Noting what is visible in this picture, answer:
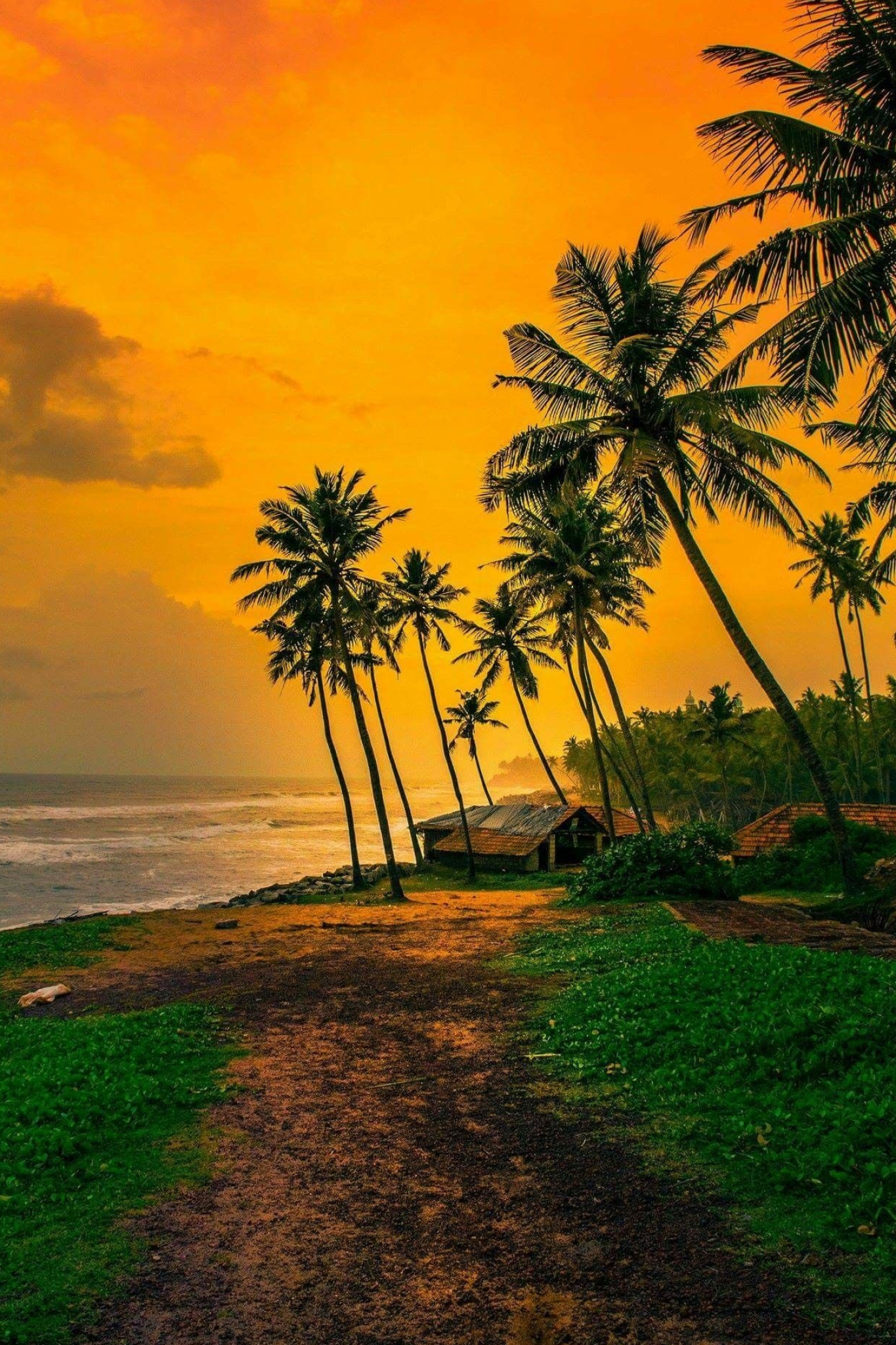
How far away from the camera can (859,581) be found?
41.7 metres

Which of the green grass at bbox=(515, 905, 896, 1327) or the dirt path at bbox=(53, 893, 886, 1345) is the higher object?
the green grass at bbox=(515, 905, 896, 1327)

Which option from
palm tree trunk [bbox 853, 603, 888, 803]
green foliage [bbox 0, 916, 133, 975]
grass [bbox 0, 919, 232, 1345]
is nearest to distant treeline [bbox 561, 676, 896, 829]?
palm tree trunk [bbox 853, 603, 888, 803]

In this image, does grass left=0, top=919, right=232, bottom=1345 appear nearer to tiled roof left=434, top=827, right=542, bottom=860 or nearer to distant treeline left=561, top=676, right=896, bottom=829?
tiled roof left=434, top=827, right=542, bottom=860

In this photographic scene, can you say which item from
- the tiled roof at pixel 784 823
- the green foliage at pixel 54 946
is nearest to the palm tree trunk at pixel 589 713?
the tiled roof at pixel 784 823

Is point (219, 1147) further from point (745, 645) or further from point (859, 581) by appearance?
point (859, 581)

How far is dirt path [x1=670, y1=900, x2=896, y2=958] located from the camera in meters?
12.1

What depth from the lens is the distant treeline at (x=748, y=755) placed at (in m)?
51.3

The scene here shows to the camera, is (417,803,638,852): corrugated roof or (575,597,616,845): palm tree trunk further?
(417,803,638,852): corrugated roof

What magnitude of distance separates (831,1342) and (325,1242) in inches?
119

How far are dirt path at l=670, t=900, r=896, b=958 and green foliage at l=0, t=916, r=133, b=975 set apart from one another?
12.6 m

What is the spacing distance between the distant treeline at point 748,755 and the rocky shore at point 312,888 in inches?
806

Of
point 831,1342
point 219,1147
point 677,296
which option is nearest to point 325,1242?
point 219,1147

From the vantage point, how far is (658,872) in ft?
64.3

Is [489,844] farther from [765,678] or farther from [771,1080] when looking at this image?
[771,1080]
